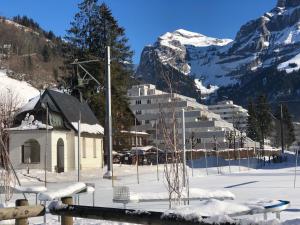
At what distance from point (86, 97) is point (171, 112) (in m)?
41.3

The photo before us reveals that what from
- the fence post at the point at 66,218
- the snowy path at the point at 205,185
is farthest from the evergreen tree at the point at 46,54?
the fence post at the point at 66,218

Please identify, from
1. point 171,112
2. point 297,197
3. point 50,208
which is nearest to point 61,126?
point 297,197

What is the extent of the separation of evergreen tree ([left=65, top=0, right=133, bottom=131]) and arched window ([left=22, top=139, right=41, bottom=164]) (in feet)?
45.8

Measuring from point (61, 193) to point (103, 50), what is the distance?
4530cm

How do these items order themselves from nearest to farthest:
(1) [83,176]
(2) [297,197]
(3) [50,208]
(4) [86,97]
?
(3) [50,208]
(2) [297,197]
(1) [83,176]
(4) [86,97]

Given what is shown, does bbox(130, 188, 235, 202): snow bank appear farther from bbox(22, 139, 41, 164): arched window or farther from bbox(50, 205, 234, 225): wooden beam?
bbox(22, 139, 41, 164): arched window

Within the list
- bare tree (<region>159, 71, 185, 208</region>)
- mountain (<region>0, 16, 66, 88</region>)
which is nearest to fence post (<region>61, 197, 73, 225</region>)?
bare tree (<region>159, 71, 185, 208</region>)

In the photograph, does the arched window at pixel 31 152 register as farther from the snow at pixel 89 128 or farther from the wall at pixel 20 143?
the snow at pixel 89 128

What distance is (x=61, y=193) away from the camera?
11.9m

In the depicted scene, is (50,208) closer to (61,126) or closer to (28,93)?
(61,126)

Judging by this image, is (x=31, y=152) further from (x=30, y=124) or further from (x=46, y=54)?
(x=46, y=54)

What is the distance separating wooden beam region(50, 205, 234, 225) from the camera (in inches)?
220

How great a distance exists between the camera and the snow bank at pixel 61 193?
11562mm

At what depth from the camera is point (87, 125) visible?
43000 millimetres
